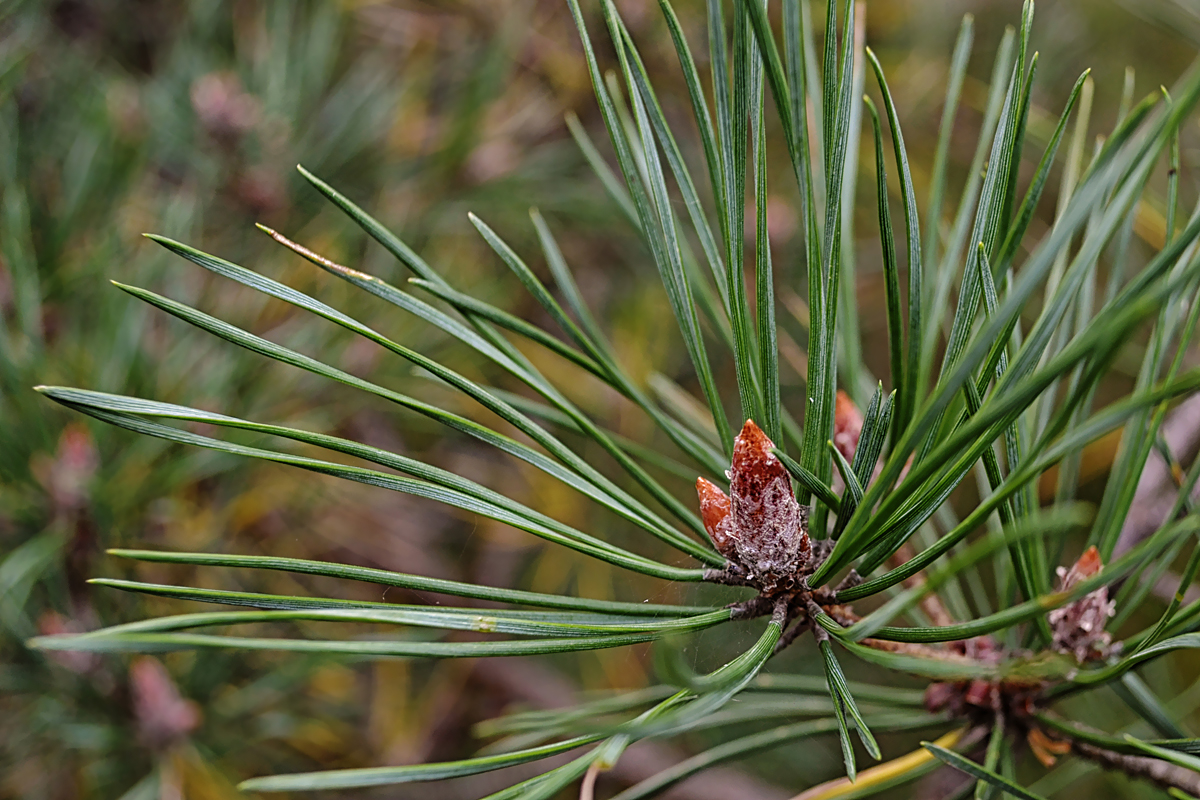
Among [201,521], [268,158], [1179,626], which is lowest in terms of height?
[1179,626]

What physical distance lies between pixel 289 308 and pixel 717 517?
603 millimetres

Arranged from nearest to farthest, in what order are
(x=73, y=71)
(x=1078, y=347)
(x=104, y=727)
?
(x=1078, y=347) → (x=104, y=727) → (x=73, y=71)

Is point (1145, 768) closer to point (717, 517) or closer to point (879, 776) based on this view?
point (879, 776)

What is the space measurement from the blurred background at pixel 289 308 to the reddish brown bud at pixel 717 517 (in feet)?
0.31

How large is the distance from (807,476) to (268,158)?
658 mm

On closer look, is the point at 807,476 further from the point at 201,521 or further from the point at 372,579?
the point at 201,521

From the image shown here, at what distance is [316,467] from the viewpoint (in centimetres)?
23

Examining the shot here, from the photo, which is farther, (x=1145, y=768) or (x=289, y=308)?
(x=289, y=308)

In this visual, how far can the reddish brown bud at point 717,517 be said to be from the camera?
0.29 meters

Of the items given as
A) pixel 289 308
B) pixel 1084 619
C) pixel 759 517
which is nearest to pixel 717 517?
pixel 759 517

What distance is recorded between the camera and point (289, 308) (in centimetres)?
77

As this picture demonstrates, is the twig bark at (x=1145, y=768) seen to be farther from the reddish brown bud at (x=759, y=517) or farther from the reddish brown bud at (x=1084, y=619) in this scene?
the reddish brown bud at (x=759, y=517)

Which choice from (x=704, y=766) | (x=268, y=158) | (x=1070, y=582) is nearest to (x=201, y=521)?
(x=268, y=158)

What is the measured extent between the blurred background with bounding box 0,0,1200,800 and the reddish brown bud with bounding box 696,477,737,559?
9cm
